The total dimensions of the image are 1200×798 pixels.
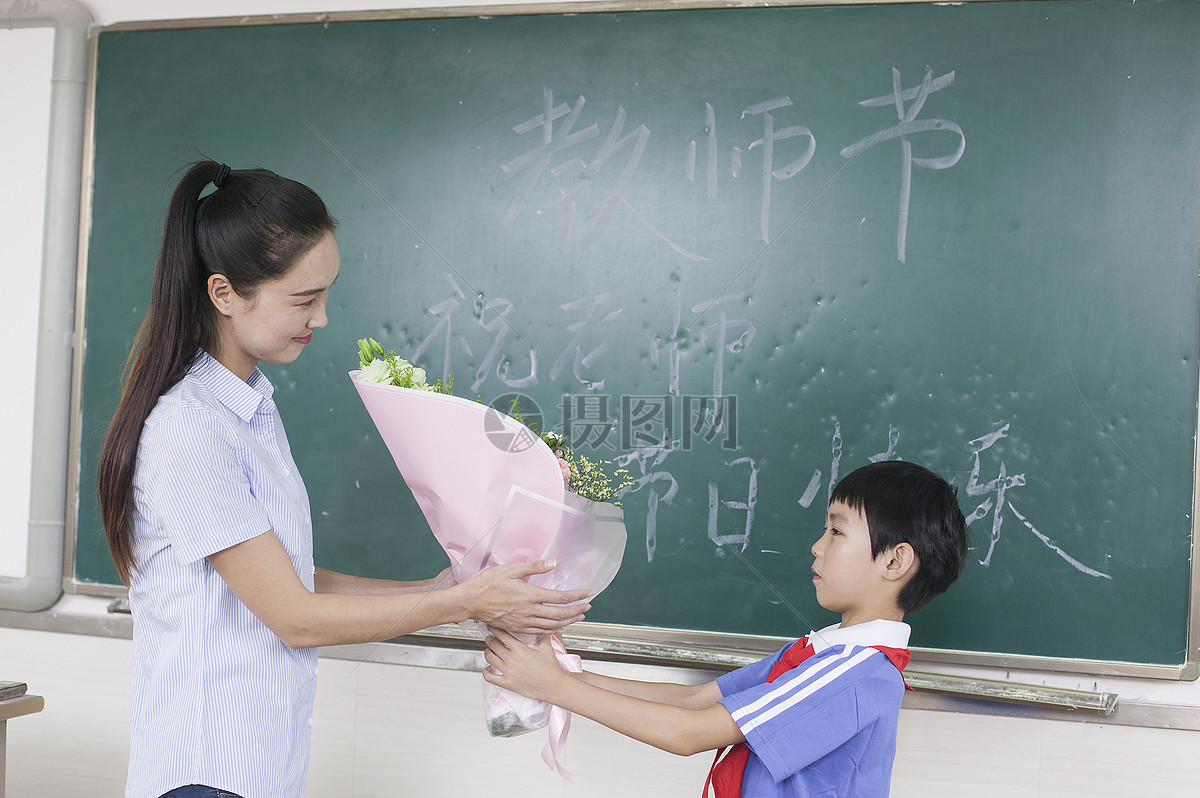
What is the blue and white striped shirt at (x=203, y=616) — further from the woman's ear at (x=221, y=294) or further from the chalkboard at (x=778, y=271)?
the chalkboard at (x=778, y=271)

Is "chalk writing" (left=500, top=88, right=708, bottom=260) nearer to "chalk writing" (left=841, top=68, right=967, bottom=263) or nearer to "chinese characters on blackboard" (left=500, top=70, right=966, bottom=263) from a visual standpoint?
"chinese characters on blackboard" (left=500, top=70, right=966, bottom=263)

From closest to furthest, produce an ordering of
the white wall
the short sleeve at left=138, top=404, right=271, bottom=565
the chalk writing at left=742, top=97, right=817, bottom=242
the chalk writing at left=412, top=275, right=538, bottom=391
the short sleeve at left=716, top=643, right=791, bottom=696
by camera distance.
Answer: the short sleeve at left=138, top=404, right=271, bottom=565
the short sleeve at left=716, top=643, right=791, bottom=696
the chalk writing at left=742, top=97, right=817, bottom=242
the chalk writing at left=412, top=275, right=538, bottom=391
the white wall

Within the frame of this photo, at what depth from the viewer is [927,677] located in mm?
1894

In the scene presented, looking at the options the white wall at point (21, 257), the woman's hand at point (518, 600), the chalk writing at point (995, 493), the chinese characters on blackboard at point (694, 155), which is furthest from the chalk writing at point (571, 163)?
the white wall at point (21, 257)

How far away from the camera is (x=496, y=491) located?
1212 mm

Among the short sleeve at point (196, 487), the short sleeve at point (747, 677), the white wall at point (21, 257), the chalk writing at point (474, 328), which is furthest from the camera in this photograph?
the white wall at point (21, 257)

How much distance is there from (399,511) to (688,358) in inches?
32.5

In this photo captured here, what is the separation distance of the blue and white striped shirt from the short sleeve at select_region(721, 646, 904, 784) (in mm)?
640

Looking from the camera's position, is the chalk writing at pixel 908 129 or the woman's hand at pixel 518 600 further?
the chalk writing at pixel 908 129

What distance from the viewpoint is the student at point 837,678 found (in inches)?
47.1

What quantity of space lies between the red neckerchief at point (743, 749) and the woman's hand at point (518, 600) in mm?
339

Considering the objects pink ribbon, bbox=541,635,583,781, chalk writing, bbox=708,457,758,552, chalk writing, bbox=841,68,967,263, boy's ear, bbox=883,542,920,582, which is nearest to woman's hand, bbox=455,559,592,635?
pink ribbon, bbox=541,635,583,781

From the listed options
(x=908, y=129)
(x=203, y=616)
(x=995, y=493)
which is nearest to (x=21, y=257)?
(x=203, y=616)

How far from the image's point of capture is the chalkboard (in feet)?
6.12
